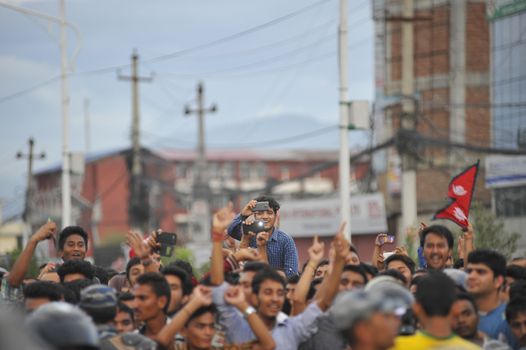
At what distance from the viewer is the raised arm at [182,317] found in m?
7.84

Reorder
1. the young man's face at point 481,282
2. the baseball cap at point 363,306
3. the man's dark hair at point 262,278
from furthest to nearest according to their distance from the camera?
1. the young man's face at point 481,282
2. the man's dark hair at point 262,278
3. the baseball cap at point 363,306

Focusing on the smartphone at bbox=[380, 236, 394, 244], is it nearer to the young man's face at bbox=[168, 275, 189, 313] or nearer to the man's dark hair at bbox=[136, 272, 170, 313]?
the young man's face at bbox=[168, 275, 189, 313]

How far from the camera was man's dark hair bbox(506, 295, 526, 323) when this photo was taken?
8.41 meters

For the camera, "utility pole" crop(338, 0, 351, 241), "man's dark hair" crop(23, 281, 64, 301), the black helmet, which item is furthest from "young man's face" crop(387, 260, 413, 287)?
"utility pole" crop(338, 0, 351, 241)

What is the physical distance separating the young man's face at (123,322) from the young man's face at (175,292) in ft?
1.79

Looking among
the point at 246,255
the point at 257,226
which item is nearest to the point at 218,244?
the point at 246,255

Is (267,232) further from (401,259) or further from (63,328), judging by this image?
A: (63,328)

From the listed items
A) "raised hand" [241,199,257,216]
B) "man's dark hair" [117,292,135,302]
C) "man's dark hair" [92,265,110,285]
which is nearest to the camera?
"man's dark hair" [117,292,135,302]

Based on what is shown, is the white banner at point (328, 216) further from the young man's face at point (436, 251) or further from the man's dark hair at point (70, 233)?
the young man's face at point (436, 251)

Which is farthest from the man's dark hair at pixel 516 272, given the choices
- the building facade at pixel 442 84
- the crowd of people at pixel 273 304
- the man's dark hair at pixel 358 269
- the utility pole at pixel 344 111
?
the building facade at pixel 442 84

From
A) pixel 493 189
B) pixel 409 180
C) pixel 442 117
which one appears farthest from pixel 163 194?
pixel 409 180

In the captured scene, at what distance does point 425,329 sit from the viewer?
6789 mm

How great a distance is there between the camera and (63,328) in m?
5.80

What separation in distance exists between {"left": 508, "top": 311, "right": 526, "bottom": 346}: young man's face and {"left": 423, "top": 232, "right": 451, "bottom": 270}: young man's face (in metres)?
1.74
